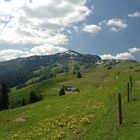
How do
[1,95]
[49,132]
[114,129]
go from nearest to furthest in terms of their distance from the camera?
[114,129], [49,132], [1,95]

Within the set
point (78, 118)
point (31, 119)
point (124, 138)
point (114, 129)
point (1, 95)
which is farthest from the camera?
point (1, 95)

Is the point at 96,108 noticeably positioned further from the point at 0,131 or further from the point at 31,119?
the point at 0,131

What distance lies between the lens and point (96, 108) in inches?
2076

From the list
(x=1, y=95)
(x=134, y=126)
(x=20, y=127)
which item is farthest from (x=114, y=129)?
(x=1, y=95)

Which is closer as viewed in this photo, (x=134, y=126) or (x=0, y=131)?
(x=134, y=126)

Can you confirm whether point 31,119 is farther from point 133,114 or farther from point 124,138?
point 124,138

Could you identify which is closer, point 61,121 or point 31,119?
point 61,121

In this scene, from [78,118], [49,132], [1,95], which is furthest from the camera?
[1,95]

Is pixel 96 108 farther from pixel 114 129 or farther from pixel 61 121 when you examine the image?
pixel 114 129

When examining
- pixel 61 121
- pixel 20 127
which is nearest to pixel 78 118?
pixel 61 121

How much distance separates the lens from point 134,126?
3628cm

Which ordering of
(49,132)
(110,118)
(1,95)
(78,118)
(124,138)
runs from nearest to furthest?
(124,138), (49,132), (110,118), (78,118), (1,95)

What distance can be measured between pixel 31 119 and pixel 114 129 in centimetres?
1972

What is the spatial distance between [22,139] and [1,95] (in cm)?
10869
